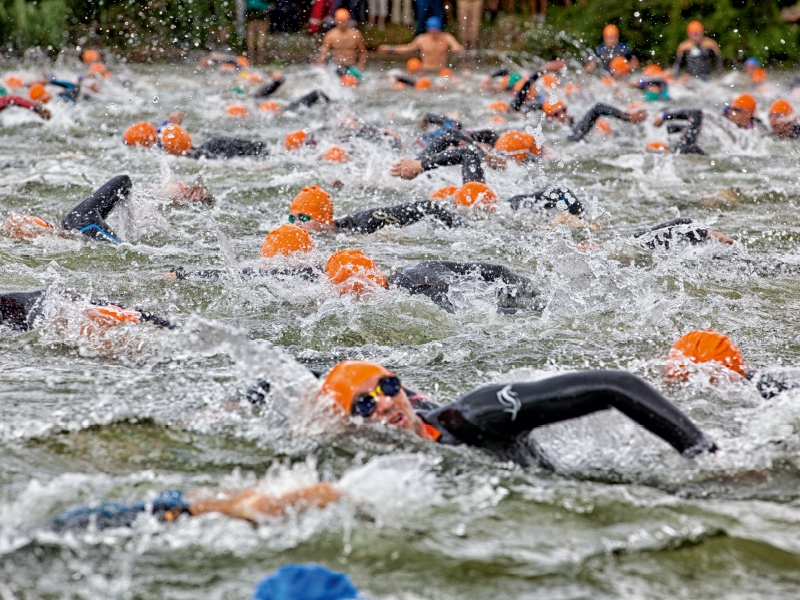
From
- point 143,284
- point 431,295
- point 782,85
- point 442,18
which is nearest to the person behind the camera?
point 431,295

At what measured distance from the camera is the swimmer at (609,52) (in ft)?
60.7

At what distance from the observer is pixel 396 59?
2011 cm

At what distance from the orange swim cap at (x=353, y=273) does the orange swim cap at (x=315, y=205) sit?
1568mm

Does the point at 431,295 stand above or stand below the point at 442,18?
below

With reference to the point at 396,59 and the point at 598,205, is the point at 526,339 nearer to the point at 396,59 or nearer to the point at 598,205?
the point at 598,205

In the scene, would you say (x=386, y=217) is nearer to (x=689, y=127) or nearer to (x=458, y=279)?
(x=458, y=279)

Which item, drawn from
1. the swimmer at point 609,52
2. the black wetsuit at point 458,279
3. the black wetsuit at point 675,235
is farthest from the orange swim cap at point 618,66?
the black wetsuit at point 458,279

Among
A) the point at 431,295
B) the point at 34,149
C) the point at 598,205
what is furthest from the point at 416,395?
the point at 34,149

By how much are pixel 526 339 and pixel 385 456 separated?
2.23 m

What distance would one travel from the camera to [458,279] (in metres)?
5.95

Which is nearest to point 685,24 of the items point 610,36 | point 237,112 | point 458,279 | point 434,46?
point 610,36

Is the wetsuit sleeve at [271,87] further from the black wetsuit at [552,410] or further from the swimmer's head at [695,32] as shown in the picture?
the black wetsuit at [552,410]

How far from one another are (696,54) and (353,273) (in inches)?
544

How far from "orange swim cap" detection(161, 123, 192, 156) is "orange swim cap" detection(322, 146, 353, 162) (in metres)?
1.57
